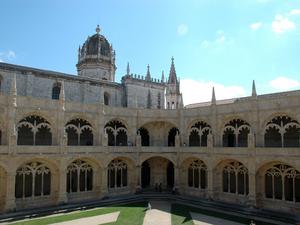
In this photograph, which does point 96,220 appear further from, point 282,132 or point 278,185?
point 282,132

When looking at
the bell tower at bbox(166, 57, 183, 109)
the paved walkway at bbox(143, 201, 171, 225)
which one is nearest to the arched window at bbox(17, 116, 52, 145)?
the paved walkway at bbox(143, 201, 171, 225)

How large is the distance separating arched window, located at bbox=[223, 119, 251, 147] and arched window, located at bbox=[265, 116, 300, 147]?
2.25m

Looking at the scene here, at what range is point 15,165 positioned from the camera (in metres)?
26.9

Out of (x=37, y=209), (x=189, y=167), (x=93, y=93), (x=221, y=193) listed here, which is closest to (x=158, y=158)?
(x=189, y=167)

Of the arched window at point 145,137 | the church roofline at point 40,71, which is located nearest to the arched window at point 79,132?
the church roofline at point 40,71

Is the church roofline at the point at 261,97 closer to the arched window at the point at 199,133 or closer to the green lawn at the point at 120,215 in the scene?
the arched window at the point at 199,133

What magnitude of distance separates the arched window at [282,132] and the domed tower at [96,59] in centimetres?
2780

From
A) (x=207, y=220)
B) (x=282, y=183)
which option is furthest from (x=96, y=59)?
(x=282, y=183)

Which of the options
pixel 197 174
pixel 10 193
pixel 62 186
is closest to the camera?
pixel 10 193

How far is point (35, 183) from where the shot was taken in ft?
95.7

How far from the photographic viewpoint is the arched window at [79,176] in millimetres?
31281

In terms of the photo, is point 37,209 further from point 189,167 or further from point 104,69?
point 104,69

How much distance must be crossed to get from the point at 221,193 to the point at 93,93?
67.2ft

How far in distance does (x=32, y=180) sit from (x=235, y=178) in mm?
20958
